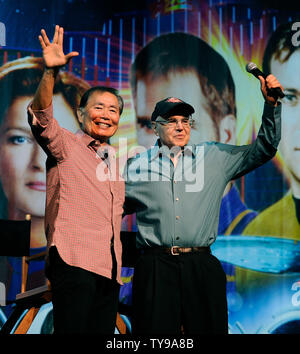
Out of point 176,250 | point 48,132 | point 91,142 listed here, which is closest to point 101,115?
point 91,142

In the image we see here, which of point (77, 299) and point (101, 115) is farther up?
point (101, 115)

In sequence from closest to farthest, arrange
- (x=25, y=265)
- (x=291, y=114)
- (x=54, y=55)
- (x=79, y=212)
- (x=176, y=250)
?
(x=54, y=55) → (x=79, y=212) → (x=176, y=250) → (x=25, y=265) → (x=291, y=114)

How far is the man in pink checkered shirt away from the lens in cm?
167

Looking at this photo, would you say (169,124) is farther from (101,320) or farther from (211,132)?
(211,132)

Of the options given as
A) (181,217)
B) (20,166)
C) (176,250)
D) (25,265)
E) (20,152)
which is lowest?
(25,265)

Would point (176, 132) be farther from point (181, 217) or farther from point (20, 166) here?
point (20, 166)

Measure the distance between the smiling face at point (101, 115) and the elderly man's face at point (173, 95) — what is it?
3.98 feet

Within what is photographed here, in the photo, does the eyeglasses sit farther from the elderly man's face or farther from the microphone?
the elderly man's face

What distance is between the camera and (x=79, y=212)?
1.77 m

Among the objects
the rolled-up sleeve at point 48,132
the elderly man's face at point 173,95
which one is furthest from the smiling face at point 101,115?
the elderly man's face at point 173,95

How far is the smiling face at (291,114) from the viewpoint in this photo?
10.2 feet

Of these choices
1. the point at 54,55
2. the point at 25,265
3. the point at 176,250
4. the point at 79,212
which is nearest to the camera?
the point at 54,55

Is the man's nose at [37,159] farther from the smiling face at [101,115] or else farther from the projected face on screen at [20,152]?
the smiling face at [101,115]

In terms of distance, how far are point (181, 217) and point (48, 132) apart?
68cm
